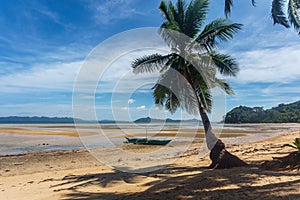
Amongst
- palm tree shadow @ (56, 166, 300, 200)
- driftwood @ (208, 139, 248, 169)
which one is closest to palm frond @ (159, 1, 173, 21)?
driftwood @ (208, 139, 248, 169)

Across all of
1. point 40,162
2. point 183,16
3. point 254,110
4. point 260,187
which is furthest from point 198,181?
point 254,110

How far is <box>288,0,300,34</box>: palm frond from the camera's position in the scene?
8.80 metres

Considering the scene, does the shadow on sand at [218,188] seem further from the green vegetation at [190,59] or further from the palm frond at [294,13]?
the palm frond at [294,13]

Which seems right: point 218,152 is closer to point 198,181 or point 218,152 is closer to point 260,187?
point 198,181

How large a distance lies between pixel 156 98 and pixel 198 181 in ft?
18.2

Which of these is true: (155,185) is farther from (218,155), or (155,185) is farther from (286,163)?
(286,163)

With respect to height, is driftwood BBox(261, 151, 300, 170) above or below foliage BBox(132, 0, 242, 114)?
below

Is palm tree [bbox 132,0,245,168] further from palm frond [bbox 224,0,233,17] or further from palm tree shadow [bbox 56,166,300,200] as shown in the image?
palm tree shadow [bbox 56,166,300,200]

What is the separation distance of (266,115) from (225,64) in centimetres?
9559

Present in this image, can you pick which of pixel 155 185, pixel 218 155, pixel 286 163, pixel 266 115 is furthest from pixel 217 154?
pixel 266 115

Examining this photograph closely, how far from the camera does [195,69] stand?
36.2 ft

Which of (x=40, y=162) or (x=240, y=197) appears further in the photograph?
(x=40, y=162)

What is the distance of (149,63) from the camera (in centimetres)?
1115

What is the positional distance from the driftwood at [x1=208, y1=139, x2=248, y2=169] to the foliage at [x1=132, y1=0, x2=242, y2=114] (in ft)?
6.26
